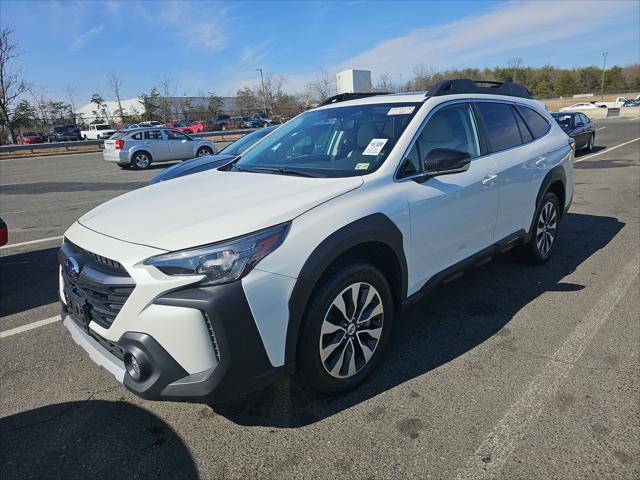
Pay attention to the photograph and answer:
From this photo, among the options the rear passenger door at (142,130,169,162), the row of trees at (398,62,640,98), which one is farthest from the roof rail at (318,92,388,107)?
the row of trees at (398,62,640,98)

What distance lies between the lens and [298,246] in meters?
2.31

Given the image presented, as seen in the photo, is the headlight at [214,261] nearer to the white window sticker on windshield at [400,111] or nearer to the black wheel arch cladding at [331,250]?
the black wheel arch cladding at [331,250]

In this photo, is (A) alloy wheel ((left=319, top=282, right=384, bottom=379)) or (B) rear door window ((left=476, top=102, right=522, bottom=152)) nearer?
(A) alloy wheel ((left=319, top=282, right=384, bottom=379))

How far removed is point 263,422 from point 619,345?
259cm

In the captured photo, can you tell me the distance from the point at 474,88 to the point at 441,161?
4.30 ft

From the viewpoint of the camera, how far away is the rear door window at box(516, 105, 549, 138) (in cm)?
455

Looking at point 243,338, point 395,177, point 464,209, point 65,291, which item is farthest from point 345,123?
point 65,291

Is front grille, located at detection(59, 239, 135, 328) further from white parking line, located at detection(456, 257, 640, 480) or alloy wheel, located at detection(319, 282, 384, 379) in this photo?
white parking line, located at detection(456, 257, 640, 480)

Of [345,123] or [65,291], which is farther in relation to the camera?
[345,123]

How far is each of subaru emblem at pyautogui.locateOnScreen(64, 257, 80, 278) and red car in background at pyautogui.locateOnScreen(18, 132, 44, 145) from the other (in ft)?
152

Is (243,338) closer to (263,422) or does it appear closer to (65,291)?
(263,422)

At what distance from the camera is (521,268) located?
485 centimetres

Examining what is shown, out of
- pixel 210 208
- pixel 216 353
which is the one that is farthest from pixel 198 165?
pixel 216 353

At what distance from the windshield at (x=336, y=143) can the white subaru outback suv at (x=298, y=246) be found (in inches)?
0.6
